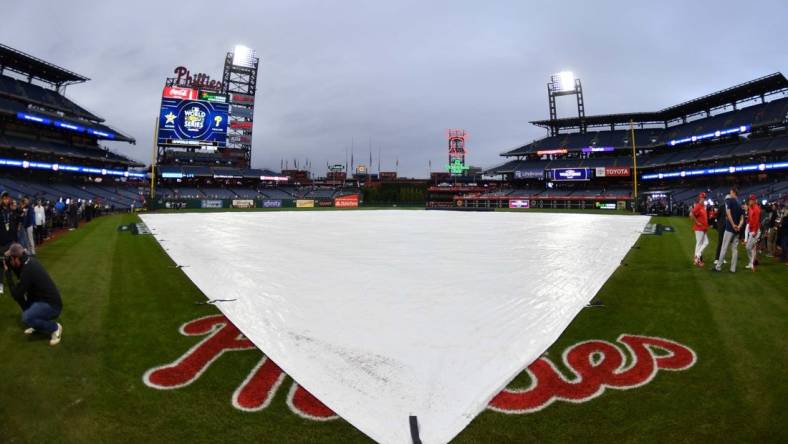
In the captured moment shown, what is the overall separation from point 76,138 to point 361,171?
258 feet

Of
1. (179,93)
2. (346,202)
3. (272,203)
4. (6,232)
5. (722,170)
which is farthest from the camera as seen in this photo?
(346,202)

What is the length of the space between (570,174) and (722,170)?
2165cm

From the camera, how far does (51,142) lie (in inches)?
2240

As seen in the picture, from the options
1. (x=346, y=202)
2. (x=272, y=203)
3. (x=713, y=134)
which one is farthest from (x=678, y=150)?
(x=272, y=203)

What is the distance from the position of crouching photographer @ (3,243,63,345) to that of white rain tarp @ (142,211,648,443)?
2201mm

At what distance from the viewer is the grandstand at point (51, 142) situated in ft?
165

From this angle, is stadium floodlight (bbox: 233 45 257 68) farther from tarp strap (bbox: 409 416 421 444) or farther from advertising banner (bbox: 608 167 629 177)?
tarp strap (bbox: 409 416 421 444)

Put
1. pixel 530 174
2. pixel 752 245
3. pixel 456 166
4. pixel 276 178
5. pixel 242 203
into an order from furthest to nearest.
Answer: pixel 456 166
pixel 276 178
pixel 530 174
pixel 242 203
pixel 752 245

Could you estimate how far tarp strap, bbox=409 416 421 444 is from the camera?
3133 mm

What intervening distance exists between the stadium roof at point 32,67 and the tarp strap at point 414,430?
230 ft

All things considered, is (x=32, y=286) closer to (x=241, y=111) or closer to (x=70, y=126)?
(x=70, y=126)

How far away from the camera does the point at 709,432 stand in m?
3.31

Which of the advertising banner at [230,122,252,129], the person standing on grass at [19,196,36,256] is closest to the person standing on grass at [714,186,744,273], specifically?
the person standing on grass at [19,196,36,256]

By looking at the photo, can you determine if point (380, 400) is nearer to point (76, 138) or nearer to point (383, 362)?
point (383, 362)
